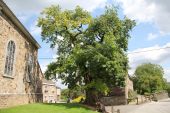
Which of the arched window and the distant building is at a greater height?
the arched window

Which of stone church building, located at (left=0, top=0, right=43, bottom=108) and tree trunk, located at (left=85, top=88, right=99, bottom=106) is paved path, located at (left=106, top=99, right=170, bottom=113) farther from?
stone church building, located at (left=0, top=0, right=43, bottom=108)

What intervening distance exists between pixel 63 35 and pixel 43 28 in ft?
9.55

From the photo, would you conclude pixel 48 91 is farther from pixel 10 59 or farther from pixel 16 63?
pixel 10 59

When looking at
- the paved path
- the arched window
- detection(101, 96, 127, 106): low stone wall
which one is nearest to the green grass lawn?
the arched window

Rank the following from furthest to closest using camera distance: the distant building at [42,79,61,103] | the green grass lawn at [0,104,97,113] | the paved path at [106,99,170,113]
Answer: the distant building at [42,79,61,103] → the paved path at [106,99,170,113] → the green grass lawn at [0,104,97,113]

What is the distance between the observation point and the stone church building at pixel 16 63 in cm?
2053

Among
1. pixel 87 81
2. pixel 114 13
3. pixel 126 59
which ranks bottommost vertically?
pixel 87 81

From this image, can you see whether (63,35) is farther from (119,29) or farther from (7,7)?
(7,7)

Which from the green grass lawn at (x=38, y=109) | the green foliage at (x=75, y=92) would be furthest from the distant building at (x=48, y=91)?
the green grass lawn at (x=38, y=109)

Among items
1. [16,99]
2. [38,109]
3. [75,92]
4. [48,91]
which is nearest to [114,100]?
[75,92]

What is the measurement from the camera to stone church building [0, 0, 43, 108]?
20.5 metres

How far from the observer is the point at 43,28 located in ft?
109

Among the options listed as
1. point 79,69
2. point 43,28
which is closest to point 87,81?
point 79,69

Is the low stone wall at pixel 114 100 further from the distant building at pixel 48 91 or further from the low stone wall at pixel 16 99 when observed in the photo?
the distant building at pixel 48 91
